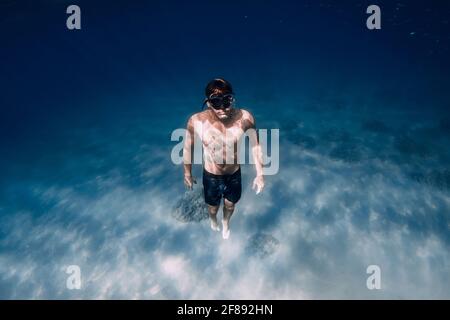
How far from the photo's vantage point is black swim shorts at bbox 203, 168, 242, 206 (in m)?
4.79

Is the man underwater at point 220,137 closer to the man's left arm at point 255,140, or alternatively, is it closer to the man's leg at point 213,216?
the man's left arm at point 255,140

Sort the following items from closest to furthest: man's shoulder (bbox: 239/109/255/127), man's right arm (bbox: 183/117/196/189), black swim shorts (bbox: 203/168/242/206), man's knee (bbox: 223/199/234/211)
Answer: man's shoulder (bbox: 239/109/255/127), man's right arm (bbox: 183/117/196/189), black swim shorts (bbox: 203/168/242/206), man's knee (bbox: 223/199/234/211)

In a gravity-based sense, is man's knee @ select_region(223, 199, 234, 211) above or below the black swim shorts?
below

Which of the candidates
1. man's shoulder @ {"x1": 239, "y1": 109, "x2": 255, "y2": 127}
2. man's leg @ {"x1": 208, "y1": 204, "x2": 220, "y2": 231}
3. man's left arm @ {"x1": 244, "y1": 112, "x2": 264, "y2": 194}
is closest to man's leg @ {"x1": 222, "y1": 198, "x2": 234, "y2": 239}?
man's leg @ {"x1": 208, "y1": 204, "x2": 220, "y2": 231}

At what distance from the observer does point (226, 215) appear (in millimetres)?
6051

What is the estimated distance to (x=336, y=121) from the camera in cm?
1606

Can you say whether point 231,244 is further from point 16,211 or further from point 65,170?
point 65,170

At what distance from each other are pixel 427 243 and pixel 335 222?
2343mm

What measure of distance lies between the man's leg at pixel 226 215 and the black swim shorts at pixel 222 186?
313mm

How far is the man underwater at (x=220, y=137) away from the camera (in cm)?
377

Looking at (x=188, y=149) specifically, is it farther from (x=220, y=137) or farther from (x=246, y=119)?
→ (x=246, y=119)

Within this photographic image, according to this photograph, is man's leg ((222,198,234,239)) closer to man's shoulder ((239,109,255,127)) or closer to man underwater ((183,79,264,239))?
man underwater ((183,79,264,239))
